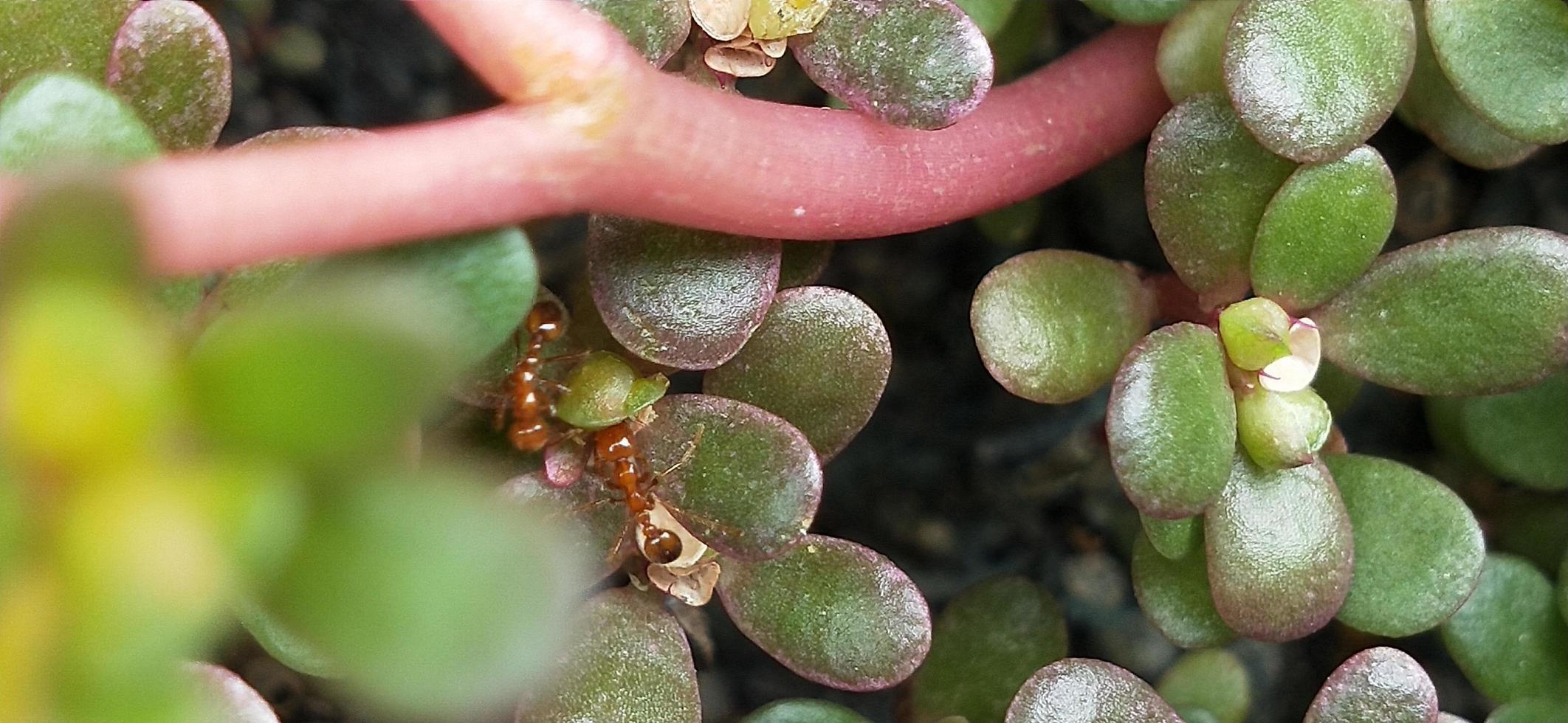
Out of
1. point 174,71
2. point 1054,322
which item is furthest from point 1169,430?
point 174,71

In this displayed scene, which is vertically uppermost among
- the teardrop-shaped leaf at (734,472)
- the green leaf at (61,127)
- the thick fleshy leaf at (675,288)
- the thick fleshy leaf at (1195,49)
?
the green leaf at (61,127)

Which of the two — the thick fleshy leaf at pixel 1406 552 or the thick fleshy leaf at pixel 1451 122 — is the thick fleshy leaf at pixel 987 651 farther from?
the thick fleshy leaf at pixel 1451 122

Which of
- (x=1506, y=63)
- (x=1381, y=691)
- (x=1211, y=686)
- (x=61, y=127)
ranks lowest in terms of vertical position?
(x=1211, y=686)

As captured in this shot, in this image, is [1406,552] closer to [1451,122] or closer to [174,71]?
[1451,122]

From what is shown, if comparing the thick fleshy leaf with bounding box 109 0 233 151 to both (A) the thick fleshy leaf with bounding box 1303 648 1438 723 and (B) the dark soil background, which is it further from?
(A) the thick fleshy leaf with bounding box 1303 648 1438 723

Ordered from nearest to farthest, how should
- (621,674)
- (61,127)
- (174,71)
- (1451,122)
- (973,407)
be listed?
(61,127) → (174,71) → (621,674) → (1451,122) → (973,407)

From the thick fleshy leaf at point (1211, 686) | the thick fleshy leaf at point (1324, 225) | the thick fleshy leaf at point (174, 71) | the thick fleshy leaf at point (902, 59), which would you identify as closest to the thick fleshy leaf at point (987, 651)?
the thick fleshy leaf at point (1211, 686)

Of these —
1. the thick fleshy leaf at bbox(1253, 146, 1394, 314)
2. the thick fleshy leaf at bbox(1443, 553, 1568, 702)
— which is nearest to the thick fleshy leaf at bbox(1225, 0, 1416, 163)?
the thick fleshy leaf at bbox(1253, 146, 1394, 314)
